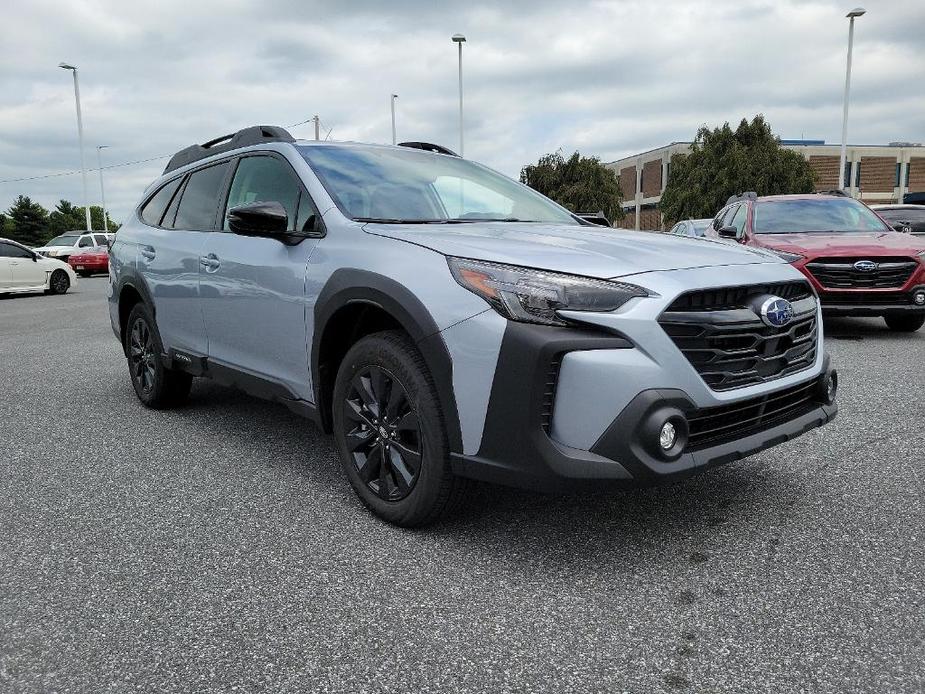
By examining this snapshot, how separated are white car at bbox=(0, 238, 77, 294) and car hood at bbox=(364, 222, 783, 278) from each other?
18988mm

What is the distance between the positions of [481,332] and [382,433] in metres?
0.73

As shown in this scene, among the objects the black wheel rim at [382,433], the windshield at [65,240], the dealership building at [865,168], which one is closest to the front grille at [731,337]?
the black wheel rim at [382,433]

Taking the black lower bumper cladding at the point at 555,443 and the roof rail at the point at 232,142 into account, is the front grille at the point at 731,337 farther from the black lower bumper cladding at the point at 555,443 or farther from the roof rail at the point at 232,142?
the roof rail at the point at 232,142

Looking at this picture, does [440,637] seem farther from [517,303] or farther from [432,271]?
[432,271]

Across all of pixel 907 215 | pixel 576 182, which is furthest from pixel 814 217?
pixel 576 182

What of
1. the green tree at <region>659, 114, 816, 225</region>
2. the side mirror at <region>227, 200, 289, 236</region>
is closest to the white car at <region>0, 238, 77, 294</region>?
the side mirror at <region>227, 200, 289, 236</region>

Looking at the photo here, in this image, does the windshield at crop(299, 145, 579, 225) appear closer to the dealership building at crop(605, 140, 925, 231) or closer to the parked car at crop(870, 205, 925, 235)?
the parked car at crop(870, 205, 925, 235)

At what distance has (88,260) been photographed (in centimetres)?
2928

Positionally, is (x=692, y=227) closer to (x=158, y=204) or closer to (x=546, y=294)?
(x=158, y=204)

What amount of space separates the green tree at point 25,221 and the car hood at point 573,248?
8669 cm

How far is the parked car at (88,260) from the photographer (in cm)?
2925

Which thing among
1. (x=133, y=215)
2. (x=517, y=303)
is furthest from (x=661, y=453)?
(x=133, y=215)

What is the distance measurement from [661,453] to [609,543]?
0.59 meters

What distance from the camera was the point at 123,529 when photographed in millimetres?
3246
